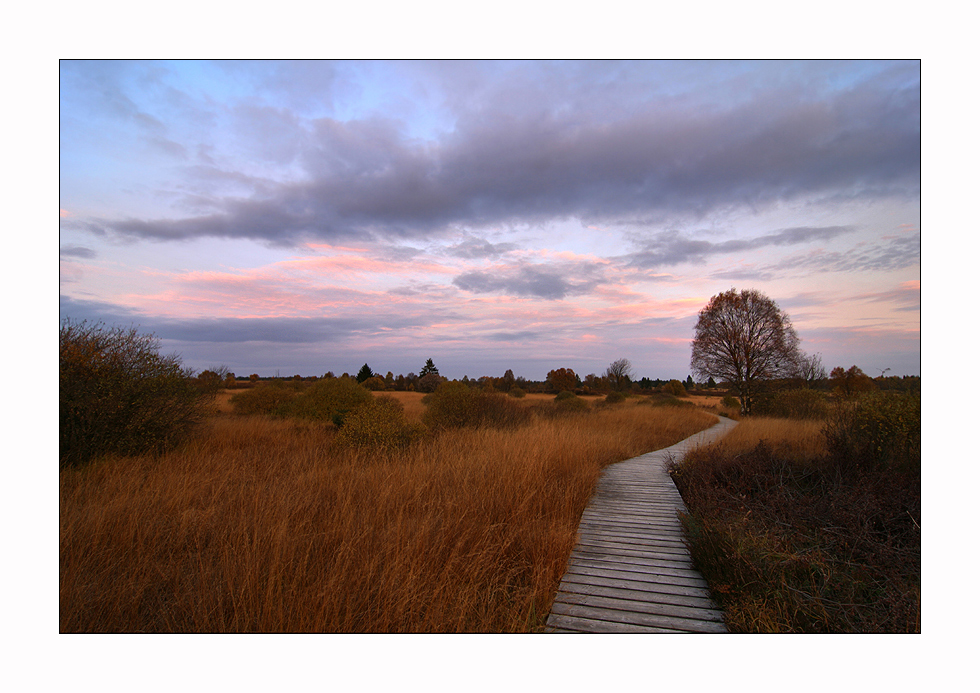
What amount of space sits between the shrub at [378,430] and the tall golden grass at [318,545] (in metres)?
2.28

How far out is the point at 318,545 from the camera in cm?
405

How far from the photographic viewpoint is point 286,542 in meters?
3.91

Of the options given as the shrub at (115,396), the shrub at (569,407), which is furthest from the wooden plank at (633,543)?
the shrub at (569,407)

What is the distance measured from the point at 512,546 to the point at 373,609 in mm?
1681

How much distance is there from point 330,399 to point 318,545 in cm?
1328

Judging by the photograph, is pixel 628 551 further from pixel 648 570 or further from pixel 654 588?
pixel 654 588

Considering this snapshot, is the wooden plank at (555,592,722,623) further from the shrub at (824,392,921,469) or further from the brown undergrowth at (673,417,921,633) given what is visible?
the shrub at (824,392,921,469)

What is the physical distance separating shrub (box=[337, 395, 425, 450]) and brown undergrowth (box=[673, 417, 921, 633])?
6.48m

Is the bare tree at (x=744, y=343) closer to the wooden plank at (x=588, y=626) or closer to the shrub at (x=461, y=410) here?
the shrub at (x=461, y=410)

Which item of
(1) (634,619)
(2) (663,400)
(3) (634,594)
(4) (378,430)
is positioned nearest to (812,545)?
(3) (634,594)

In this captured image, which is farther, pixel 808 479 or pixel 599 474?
pixel 599 474

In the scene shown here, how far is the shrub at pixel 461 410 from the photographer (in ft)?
45.6

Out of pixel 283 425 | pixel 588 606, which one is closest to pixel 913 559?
pixel 588 606
